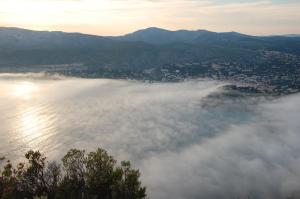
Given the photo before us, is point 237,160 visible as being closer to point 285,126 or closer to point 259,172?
point 259,172

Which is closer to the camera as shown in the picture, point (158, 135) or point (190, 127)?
point (158, 135)

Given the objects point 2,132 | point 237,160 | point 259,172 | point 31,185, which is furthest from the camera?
point 2,132

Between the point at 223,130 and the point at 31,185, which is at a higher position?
the point at 31,185

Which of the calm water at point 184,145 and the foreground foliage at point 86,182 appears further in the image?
the calm water at point 184,145

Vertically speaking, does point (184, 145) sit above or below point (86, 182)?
below

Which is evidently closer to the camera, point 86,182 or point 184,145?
point 86,182

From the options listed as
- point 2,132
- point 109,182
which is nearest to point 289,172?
point 109,182

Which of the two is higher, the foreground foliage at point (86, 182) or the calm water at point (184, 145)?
the foreground foliage at point (86, 182)

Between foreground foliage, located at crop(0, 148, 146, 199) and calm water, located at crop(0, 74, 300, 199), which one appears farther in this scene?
calm water, located at crop(0, 74, 300, 199)

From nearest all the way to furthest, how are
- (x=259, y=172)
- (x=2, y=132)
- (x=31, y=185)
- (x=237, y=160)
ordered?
(x=31, y=185)
(x=259, y=172)
(x=237, y=160)
(x=2, y=132)

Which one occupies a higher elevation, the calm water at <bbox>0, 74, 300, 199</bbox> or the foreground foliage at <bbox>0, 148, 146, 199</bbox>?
the foreground foliage at <bbox>0, 148, 146, 199</bbox>
